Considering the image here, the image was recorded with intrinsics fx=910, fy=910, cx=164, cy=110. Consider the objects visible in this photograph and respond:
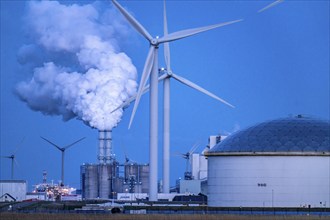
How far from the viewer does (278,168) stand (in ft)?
389

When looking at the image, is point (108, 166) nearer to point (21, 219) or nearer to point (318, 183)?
point (318, 183)

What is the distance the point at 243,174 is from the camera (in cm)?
11994

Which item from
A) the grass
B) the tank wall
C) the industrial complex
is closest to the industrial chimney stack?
the industrial complex

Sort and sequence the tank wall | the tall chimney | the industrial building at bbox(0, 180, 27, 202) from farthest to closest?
the tall chimney → the industrial building at bbox(0, 180, 27, 202) → the tank wall

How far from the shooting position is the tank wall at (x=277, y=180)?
118 metres

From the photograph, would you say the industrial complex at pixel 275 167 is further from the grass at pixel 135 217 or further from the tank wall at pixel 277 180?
the grass at pixel 135 217

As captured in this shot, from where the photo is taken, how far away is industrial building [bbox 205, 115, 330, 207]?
386 feet

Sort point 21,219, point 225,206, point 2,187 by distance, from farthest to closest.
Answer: point 2,187 < point 225,206 < point 21,219

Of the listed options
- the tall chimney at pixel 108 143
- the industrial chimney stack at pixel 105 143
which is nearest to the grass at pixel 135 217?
the industrial chimney stack at pixel 105 143

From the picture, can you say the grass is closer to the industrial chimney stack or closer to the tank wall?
the tank wall

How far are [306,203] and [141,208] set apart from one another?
2153 centimetres

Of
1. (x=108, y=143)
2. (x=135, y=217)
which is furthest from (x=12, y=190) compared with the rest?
(x=135, y=217)

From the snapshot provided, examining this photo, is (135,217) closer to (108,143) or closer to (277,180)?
(277,180)

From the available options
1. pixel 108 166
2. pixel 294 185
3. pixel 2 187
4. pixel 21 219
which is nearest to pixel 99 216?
pixel 21 219
